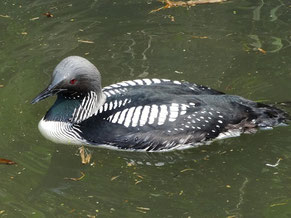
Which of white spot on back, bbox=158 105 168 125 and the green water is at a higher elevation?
white spot on back, bbox=158 105 168 125

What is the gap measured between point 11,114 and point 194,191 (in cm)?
228

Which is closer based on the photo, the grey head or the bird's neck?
the grey head

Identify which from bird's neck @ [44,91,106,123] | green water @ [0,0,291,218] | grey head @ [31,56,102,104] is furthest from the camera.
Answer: bird's neck @ [44,91,106,123]

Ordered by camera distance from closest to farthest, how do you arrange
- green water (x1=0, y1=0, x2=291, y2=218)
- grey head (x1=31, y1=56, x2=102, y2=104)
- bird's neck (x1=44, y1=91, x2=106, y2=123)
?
green water (x1=0, y1=0, x2=291, y2=218) → grey head (x1=31, y1=56, x2=102, y2=104) → bird's neck (x1=44, y1=91, x2=106, y2=123)

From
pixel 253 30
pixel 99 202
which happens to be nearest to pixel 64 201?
pixel 99 202

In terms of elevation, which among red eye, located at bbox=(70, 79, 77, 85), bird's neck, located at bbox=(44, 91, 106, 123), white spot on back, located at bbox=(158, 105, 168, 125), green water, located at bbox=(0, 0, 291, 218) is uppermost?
red eye, located at bbox=(70, 79, 77, 85)

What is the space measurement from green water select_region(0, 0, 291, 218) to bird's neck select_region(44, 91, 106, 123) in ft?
0.93

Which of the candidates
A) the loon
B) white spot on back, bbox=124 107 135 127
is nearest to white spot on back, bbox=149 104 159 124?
the loon

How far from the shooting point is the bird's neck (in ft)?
20.8

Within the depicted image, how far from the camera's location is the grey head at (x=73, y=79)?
20.2ft

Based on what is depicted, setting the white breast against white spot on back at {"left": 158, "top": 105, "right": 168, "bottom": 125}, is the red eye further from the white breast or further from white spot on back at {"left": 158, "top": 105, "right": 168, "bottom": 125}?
white spot on back at {"left": 158, "top": 105, "right": 168, "bottom": 125}

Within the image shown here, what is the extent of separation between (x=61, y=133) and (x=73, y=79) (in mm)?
580

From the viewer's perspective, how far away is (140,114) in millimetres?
6180

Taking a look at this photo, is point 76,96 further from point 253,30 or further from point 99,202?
point 253,30
